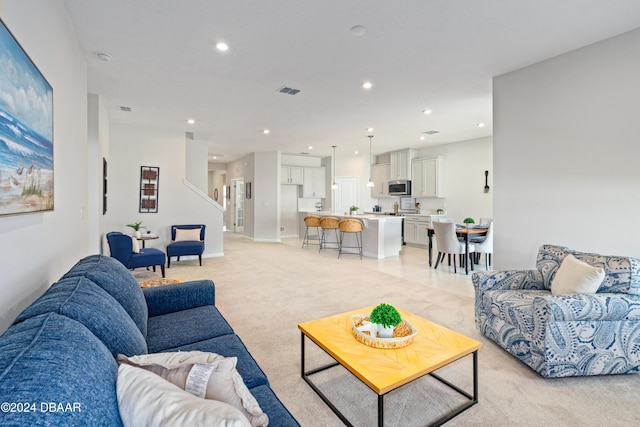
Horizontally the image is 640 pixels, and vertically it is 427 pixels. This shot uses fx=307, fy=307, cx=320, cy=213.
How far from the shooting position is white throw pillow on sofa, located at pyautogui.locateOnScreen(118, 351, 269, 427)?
3.05 ft

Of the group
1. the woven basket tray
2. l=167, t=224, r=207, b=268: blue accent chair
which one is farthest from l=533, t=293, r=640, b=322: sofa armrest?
l=167, t=224, r=207, b=268: blue accent chair

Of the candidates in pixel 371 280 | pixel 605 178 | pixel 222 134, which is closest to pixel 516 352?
pixel 605 178

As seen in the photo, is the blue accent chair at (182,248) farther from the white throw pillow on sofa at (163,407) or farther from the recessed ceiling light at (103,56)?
the white throw pillow on sofa at (163,407)

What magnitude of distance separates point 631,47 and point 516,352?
3.00m

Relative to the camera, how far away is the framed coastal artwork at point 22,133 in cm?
129

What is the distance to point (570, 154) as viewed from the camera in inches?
128

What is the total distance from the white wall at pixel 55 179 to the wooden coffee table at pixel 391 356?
1582 millimetres

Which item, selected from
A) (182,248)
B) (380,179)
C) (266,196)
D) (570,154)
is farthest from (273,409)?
(380,179)

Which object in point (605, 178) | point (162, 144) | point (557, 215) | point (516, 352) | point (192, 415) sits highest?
point (162, 144)

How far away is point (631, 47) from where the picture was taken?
2.86 m

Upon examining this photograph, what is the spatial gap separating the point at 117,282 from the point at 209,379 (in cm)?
110

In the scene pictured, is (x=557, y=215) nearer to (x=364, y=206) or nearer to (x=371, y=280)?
(x=371, y=280)

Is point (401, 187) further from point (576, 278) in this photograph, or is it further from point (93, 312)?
point (93, 312)

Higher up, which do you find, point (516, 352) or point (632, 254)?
point (632, 254)
